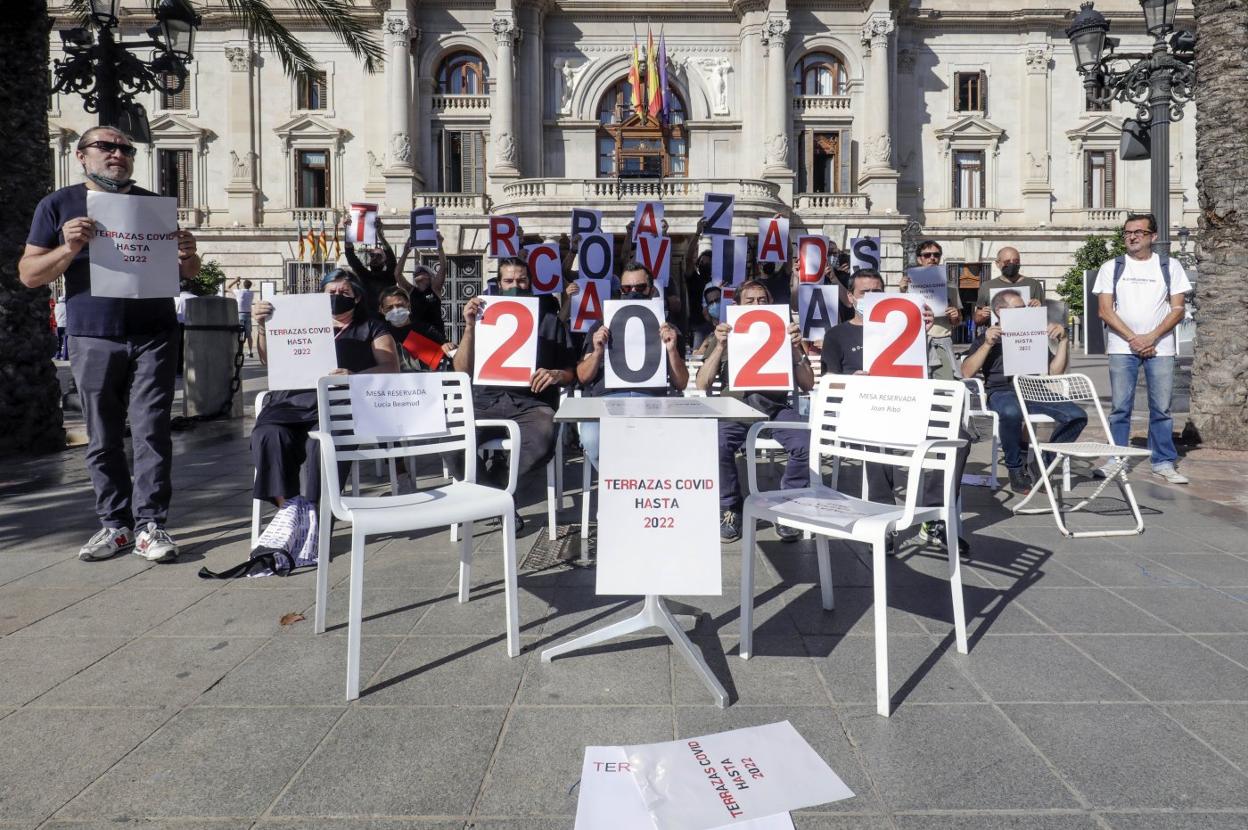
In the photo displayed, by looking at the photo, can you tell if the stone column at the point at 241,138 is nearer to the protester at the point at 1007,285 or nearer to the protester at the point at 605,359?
the protester at the point at 605,359

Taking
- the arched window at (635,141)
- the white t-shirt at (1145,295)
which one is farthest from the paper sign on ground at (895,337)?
the arched window at (635,141)

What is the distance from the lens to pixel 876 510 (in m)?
3.31

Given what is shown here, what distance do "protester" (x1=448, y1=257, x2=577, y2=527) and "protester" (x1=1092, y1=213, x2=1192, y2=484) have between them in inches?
183

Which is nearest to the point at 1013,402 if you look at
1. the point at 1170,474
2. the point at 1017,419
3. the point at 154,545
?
the point at 1017,419

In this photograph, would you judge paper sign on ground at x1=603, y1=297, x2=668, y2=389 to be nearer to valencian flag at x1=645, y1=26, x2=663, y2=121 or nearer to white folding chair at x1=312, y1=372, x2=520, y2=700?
white folding chair at x1=312, y1=372, x2=520, y2=700

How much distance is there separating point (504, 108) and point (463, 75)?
8.56 ft

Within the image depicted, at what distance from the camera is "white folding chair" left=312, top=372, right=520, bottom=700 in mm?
2947

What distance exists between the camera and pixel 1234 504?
233 inches

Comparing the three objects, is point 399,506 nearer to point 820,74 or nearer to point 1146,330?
point 1146,330

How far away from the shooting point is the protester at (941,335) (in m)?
6.18

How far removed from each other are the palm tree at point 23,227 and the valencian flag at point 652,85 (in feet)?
70.8

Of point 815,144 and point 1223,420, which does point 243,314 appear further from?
point 1223,420

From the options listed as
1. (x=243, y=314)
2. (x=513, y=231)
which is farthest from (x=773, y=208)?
(x=513, y=231)

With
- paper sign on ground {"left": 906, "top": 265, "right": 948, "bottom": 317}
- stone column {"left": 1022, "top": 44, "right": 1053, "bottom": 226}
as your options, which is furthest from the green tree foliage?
paper sign on ground {"left": 906, "top": 265, "right": 948, "bottom": 317}
